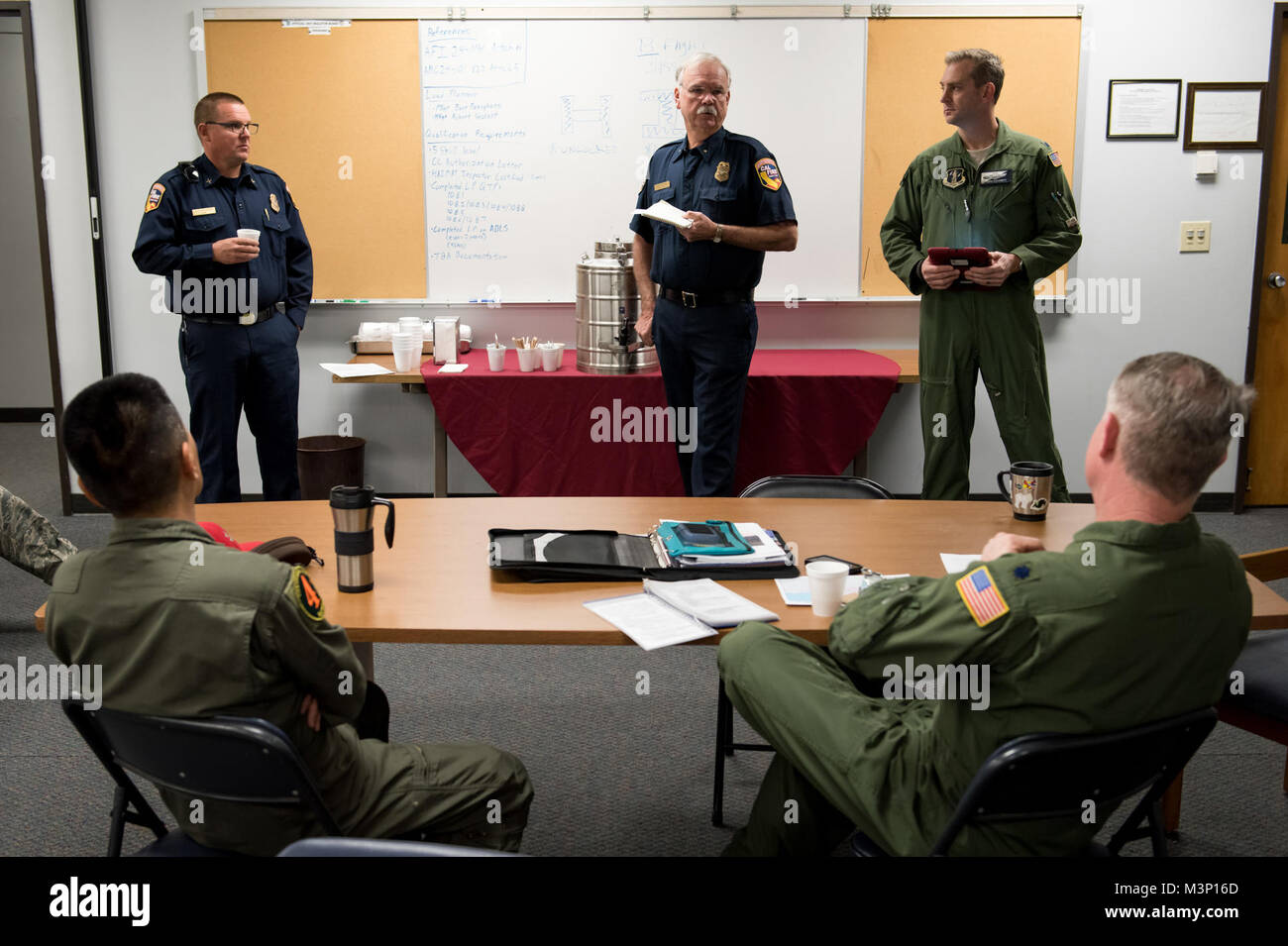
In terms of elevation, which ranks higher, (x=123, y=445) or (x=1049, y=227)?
(x=1049, y=227)

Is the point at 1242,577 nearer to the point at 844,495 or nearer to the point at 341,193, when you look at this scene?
the point at 844,495

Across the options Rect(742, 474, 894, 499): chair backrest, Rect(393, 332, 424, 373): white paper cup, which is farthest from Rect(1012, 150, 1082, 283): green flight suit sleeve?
Rect(393, 332, 424, 373): white paper cup

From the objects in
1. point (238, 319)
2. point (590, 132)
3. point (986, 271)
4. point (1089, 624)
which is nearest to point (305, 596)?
point (1089, 624)

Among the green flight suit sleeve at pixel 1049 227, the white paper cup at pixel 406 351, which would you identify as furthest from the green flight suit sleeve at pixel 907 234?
the white paper cup at pixel 406 351

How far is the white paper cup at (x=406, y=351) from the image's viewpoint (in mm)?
4727

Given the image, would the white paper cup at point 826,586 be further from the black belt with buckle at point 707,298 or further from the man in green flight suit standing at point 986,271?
the black belt with buckle at point 707,298

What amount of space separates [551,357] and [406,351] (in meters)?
A: 0.60

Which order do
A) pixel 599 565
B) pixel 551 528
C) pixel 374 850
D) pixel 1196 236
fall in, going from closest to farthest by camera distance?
pixel 374 850 → pixel 599 565 → pixel 551 528 → pixel 1196 236

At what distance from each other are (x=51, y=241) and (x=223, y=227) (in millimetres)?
1292

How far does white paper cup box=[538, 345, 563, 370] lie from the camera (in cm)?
480

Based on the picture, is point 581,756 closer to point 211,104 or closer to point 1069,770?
point 1069,770

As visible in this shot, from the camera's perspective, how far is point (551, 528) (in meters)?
2.52

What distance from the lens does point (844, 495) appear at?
9.82 ft
